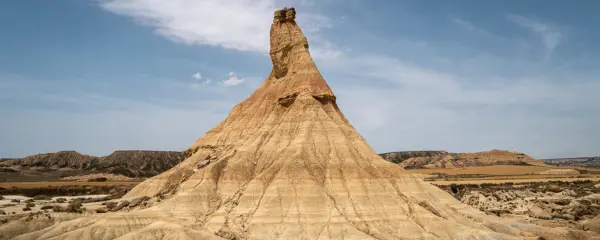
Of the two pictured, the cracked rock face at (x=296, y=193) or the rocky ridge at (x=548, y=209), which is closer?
the cracked rock face at (x=296, y=193)

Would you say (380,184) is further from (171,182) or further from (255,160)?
(171,182)

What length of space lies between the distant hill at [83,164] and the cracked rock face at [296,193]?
99.2m

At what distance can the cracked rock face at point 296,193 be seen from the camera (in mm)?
38562

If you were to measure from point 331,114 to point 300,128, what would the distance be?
4836 mm

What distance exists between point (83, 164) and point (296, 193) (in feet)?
503

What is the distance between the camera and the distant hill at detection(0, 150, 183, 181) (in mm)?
151125

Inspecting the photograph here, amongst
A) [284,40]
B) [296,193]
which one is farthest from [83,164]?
[296,193]

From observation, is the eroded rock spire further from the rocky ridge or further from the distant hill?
the distant hill

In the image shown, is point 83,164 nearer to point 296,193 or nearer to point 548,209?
point 296,193

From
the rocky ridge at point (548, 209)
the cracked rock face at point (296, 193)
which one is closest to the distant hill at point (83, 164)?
the rocky ridge at point (548, 209)

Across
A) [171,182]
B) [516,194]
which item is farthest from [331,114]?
[516,194]

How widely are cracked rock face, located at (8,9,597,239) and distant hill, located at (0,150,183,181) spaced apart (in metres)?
99.2

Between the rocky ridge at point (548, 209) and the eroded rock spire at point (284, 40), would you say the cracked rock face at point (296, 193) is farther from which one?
the rocky ridge at point (548, 209)

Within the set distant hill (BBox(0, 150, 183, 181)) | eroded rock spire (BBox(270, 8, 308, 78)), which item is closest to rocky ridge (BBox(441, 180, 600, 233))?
eroded rock spire (BBox(270, 8, 308, 78))
